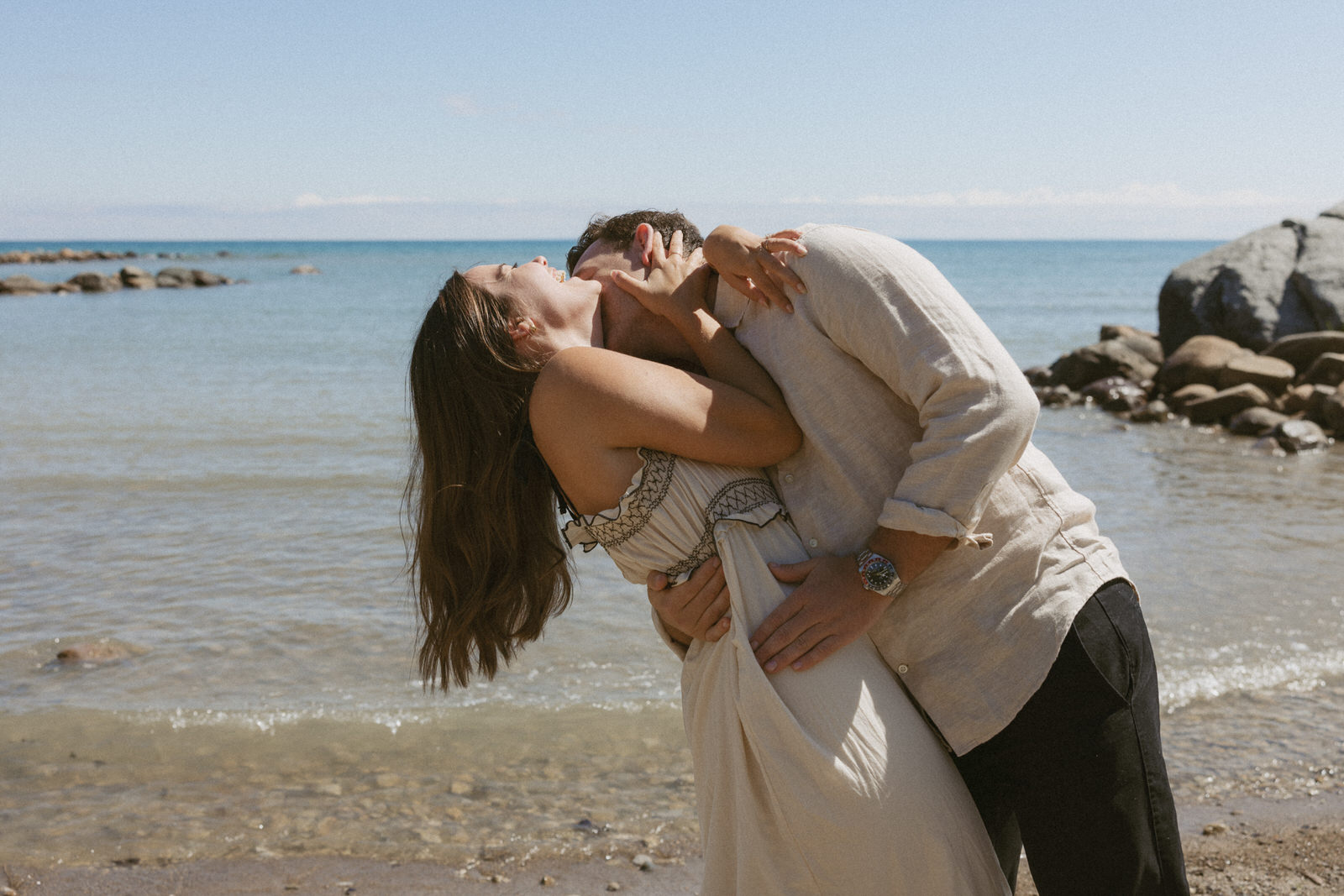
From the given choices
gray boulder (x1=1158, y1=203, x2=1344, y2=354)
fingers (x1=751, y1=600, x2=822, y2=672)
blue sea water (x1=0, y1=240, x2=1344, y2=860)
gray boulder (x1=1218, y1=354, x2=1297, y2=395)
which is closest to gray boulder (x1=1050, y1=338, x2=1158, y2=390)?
gray boulder (x1=1158, y1=203, x2=1344, y2=354)

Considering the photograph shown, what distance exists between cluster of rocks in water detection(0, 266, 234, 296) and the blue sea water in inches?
1272

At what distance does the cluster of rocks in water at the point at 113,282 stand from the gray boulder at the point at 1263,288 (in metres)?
39.8

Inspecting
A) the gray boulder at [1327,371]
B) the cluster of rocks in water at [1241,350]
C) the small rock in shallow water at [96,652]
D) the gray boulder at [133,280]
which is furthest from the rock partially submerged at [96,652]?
the gray boulder at [133,280]

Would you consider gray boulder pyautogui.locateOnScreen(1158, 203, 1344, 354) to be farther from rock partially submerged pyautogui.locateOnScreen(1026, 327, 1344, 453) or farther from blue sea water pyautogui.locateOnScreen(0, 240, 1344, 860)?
blue sea water pyautogui.locateOnScreen(0, 240, 1344, 860)

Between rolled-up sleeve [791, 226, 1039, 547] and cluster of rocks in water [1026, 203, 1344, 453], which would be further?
cluster of rocks in water [1026, 203, 1344, 453]

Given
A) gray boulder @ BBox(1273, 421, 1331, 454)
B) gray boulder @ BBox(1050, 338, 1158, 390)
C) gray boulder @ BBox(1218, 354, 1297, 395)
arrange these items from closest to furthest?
gray boulder @ BBox(1273, 421, 1331, 454) < gray boulder @ BBox(1218, 354, 1297, 395) < gray boulder @ BBox(1050, 338, 1158, 390)

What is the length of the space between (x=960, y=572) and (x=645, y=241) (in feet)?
3.45

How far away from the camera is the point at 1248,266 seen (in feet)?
54.6

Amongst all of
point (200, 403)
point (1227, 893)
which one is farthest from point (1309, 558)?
point (200, 403)

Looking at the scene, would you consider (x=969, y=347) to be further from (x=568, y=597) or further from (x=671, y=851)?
(x=671, y=851)

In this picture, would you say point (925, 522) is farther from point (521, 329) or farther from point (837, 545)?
point (521, 329)

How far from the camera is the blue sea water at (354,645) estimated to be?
4516mm

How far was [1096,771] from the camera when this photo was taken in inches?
74.5

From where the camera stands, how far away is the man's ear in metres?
2.43
